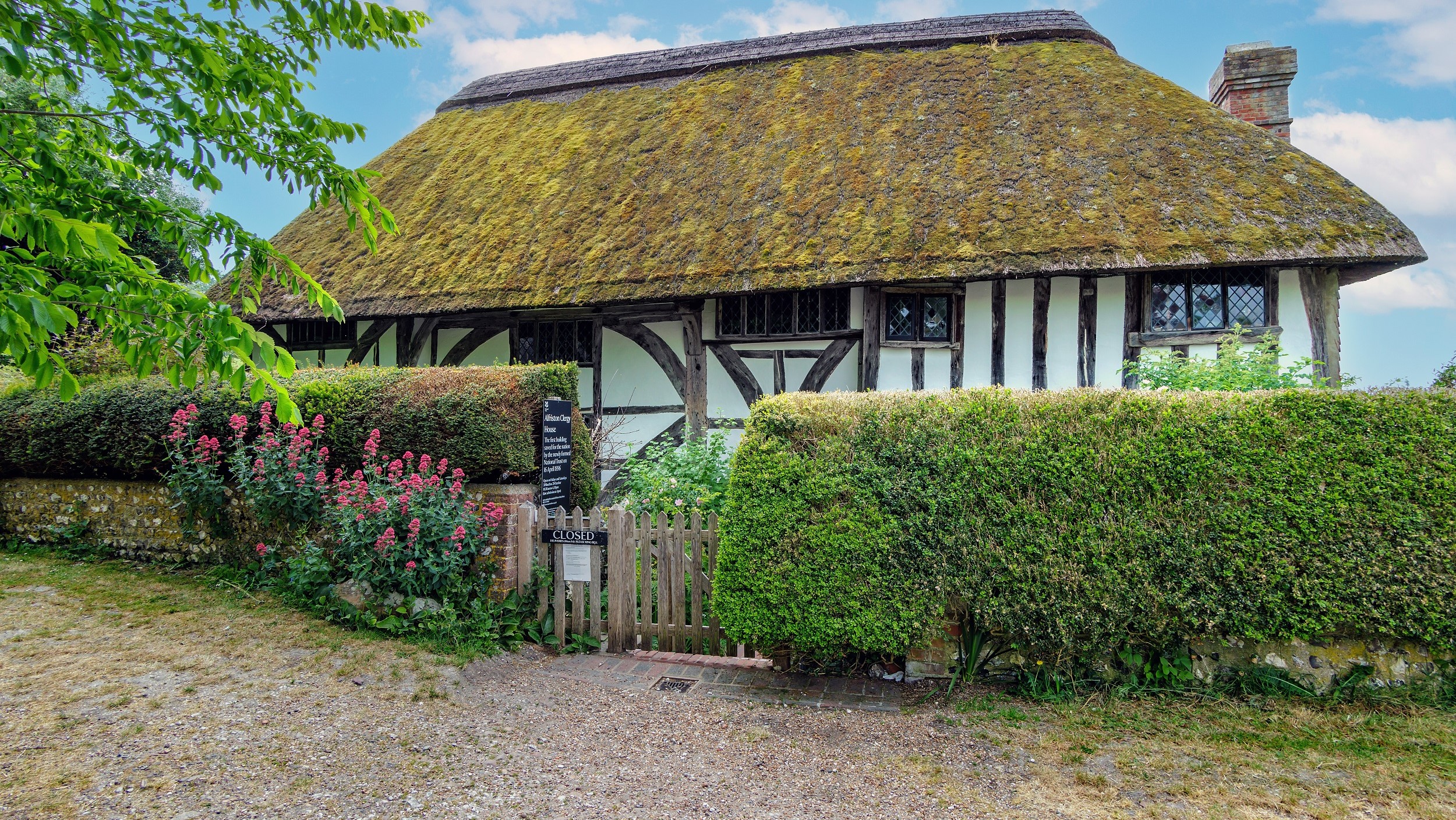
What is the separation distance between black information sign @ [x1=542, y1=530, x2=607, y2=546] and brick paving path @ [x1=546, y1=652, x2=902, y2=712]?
2.71 ft

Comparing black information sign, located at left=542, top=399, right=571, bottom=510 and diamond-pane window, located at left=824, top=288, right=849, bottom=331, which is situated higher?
diamond-pane window, located at left=824, top=288, right=849, bottom=331

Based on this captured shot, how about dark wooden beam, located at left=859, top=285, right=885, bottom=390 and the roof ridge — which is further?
the roof ridge

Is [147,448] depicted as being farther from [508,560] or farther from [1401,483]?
[1401,483]

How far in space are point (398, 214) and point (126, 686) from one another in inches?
356

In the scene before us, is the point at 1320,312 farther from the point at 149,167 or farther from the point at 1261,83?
the point at 149,167

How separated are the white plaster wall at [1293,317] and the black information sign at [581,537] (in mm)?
7414

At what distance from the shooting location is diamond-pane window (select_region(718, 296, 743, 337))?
31.3 feet

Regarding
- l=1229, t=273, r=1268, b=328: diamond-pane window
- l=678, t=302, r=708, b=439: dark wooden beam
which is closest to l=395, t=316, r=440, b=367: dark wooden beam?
l=678, t=302, r=708, b=439: dark wooden beam

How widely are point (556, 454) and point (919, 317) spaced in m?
4.85

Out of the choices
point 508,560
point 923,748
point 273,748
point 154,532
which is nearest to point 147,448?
point 154,532

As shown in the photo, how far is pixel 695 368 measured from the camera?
378 inches

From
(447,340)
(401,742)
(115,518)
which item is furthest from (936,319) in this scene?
(115,518)

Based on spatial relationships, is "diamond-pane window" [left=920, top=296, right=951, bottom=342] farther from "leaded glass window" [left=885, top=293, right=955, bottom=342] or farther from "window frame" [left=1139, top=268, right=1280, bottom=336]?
"window frame" [left=1139, top=268, right=1280, bottom=336]

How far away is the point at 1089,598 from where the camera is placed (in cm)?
447
